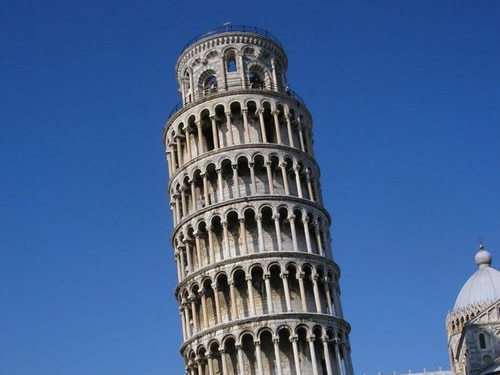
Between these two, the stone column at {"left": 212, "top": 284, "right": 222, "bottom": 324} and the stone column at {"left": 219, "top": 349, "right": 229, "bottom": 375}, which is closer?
the stone column at {"left": 219, "top": 349, "right": 229, "bottom": 375}

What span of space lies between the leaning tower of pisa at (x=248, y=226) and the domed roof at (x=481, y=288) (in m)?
35.8

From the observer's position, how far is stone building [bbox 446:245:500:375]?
66875 mm

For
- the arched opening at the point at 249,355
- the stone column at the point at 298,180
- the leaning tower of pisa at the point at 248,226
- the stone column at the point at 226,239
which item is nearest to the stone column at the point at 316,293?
the leaning tower of pisa at the point at 248,226

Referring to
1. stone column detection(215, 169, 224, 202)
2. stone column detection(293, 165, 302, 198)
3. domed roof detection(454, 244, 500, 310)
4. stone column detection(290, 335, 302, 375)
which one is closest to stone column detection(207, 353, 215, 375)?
stone column detection(290, 335, 302, 375)

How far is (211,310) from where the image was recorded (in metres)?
45.7

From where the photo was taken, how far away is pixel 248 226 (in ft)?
153

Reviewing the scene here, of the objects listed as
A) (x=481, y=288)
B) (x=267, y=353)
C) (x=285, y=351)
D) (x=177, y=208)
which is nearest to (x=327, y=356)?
(x=285, y=351)

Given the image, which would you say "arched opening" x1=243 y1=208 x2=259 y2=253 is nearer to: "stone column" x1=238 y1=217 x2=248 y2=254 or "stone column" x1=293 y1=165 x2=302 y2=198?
"stone column" x1=238 y1=217 x2=248 y2=254

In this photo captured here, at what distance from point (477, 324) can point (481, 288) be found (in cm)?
1388

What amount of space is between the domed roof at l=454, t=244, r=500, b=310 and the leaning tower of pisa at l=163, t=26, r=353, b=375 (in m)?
35.8

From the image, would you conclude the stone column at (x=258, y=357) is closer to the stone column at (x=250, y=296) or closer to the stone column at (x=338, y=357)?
the stone column at (x=250, y=296)

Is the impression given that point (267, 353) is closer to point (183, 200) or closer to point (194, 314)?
point (194, 314)

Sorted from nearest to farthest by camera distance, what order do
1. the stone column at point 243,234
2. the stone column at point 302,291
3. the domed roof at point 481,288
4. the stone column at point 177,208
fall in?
the stone column at point 302,291 < the stone column at point 243,234 < the stone column at point 177,208 < the domed roof at point 481,288

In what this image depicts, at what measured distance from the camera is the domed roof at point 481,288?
80.4 meters
